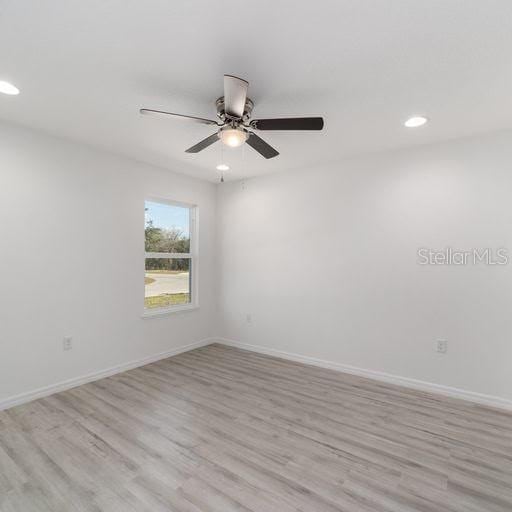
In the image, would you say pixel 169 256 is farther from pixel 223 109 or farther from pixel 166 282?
pixel 223 109

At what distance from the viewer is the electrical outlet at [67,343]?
3.04 meters

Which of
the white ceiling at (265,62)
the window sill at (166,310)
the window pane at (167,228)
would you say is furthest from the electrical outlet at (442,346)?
the window pane at (167,228)

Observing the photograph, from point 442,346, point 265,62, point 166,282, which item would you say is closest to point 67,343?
point 166,282

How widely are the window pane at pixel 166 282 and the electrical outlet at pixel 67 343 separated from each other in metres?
0.96

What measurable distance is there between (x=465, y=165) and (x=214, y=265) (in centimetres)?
340

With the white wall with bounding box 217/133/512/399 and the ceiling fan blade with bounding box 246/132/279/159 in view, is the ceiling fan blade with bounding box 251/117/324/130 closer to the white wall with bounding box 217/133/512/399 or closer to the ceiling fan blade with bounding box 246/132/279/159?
the ceiling fan blade with bounding box 246/132/279/159

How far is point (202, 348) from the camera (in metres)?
4.46

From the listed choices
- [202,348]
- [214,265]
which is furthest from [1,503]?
[214,265]

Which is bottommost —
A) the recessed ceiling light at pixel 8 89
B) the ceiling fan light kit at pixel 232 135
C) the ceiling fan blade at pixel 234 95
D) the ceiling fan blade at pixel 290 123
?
the ceiling fan light kit at pixel 232 135

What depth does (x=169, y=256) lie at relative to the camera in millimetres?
4160

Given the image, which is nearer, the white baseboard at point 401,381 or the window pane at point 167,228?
the white baseboard at point 401,381

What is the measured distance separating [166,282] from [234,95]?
296cm

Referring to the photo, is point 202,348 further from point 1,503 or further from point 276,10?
point 276,10

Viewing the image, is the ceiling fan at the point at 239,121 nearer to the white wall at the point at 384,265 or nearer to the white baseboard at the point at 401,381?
the white wall at the point at 384,265
